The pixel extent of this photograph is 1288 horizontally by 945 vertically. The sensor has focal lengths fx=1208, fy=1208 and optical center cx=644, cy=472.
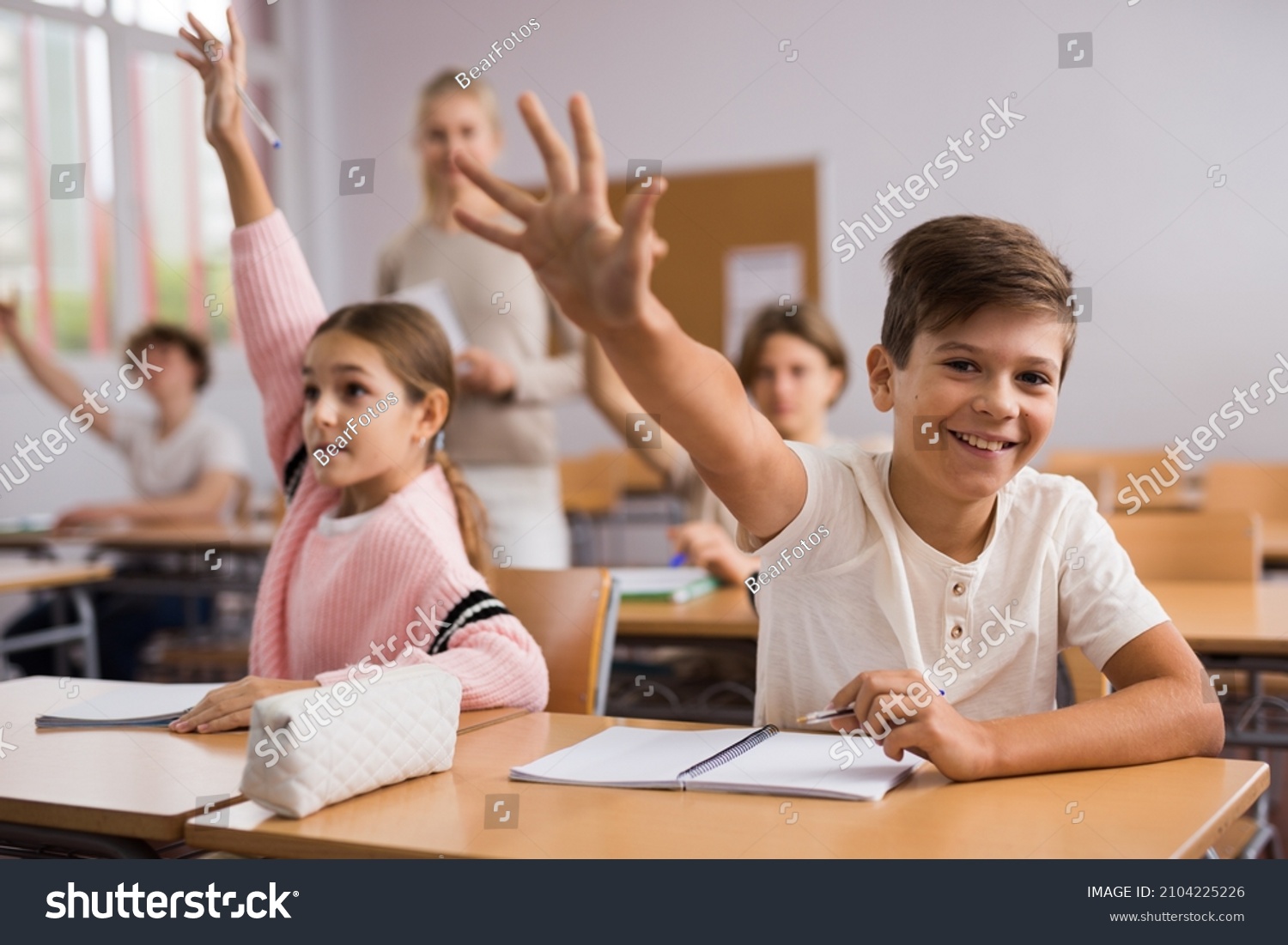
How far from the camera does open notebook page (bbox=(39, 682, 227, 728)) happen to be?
1.33 meters

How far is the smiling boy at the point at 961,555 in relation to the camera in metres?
1.06

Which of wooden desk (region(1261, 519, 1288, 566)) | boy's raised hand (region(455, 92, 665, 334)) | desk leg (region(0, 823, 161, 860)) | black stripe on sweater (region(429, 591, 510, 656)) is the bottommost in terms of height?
desk leg (region(0, 823, 161, 860))

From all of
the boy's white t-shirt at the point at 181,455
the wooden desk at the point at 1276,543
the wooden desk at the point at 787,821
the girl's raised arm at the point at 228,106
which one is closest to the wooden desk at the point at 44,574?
the boy's white t-shirt at the point at 181,455

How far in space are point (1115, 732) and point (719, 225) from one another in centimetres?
521

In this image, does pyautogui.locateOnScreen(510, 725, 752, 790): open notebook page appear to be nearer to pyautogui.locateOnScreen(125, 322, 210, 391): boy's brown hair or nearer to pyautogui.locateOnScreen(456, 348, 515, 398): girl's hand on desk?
pyautogui.locateOnScreen(456, 348, 515, 398): girl's hand on desk

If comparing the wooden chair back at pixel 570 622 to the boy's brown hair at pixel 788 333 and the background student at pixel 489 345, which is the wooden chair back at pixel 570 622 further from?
the boy's brown hair at pixel 788 333

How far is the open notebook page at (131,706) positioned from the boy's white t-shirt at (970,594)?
0.69 m

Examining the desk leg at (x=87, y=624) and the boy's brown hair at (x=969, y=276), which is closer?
the boy's brown hair at (x=969, y=276)

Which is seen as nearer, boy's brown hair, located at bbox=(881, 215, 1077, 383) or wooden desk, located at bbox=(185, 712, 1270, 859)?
wooden desk, located at bbox=(185, 712, 1270, 859)

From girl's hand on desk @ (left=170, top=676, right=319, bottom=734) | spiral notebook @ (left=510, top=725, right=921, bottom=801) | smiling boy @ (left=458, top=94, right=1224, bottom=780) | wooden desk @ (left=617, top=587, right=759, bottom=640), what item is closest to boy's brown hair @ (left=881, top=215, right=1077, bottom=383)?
smiling boy @ (left=458, top=94, right=1224, bottom=780)

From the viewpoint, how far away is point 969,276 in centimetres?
122

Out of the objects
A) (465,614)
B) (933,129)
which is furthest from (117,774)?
(933,129)

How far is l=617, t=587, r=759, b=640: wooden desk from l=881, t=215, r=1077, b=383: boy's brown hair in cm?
87

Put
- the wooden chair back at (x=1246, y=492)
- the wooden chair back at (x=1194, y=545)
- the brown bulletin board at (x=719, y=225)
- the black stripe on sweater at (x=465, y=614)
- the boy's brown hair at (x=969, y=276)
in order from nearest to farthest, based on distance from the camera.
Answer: the boy's brown hair at (x=969, y=276) → the black stripe on sweater at (x=465, y=614) → the wooden chair back at (x=1194, y=545) → the wooden chair back at (x=1246, y=492) → the brown bulletin board at (x=719, y=225)
